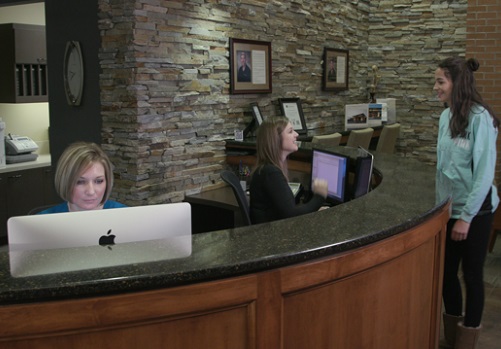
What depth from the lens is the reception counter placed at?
133 cm

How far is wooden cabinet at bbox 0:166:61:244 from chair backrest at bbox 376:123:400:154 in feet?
12.3

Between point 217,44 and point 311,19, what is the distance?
1888mm

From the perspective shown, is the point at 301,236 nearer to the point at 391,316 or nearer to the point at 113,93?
the point at 391,316

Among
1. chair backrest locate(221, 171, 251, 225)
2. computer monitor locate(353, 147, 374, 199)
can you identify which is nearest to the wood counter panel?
computer monitor locate(353, 147, 374, 199)

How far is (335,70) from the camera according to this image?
6.90 m

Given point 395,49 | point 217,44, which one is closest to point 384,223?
point 217,44

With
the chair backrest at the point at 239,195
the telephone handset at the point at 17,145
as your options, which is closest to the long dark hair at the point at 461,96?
the chair backrest at the point at 239,195

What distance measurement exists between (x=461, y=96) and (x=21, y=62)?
4980mm

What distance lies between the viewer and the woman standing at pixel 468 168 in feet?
8.97

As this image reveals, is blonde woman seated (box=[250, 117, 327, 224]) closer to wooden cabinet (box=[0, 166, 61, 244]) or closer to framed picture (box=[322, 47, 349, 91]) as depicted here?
wooden cabinet (box=[0, 166, 61, 244])

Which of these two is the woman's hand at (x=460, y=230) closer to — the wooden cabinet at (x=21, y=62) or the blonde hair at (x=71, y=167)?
the blonde hair at (x=71, y=167)

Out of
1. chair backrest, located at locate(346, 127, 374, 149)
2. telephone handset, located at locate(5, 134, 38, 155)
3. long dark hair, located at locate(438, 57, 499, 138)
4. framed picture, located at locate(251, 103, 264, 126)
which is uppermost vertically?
long dark hair, located at locate(438, 57, 499, 138)

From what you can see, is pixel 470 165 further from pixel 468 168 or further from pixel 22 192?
pixel 22 192

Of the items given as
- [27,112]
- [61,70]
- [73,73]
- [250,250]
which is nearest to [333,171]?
[250,250]
